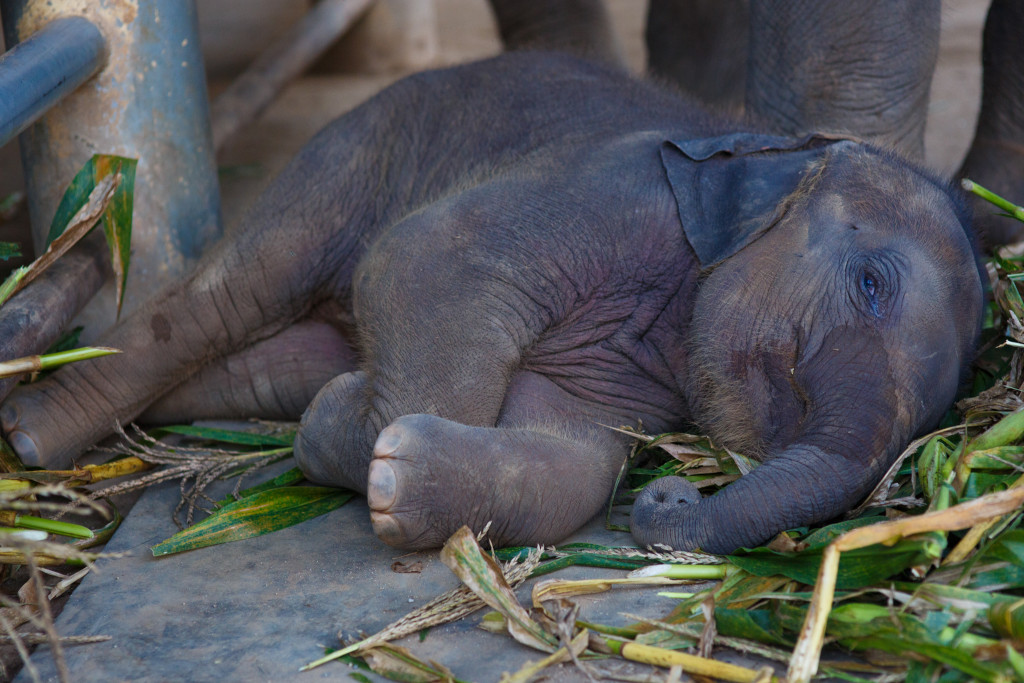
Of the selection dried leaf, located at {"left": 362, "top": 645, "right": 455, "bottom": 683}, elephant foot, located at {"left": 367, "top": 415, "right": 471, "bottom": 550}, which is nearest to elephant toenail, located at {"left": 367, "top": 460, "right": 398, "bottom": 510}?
elephant foot, located at {"left": 367, "top": 415, "right": 471, "bottom": 550}

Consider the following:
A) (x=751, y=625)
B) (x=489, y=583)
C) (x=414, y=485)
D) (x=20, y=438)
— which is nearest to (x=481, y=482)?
(x=414, y=485)

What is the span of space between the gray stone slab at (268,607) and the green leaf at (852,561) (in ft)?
0.61

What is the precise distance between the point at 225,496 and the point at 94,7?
4.88 feet

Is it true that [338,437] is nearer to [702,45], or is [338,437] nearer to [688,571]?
[688,571]

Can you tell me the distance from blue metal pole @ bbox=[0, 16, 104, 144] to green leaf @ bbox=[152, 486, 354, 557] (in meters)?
0.96

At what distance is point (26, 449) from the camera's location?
2.79 meters

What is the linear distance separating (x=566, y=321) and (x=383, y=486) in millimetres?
731

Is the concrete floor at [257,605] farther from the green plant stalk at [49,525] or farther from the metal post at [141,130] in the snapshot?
the metal post at [141,130]

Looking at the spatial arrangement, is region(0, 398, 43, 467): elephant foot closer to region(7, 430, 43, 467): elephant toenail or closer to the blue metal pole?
region(7, 430, 43, 467): elephant toenail

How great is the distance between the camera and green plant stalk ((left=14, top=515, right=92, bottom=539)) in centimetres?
232

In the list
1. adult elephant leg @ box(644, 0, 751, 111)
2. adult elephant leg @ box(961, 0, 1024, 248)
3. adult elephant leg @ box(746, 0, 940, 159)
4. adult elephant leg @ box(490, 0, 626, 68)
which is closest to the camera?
adult elephant leg @ box(746, 0, 940, 159)

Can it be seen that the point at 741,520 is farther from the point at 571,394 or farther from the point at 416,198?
the point at 416,198

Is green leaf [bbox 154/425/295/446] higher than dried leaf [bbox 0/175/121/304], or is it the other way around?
dried leaf [bbox 0/175/121/304]

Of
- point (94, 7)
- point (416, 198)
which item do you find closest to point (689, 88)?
point (416, 198)
